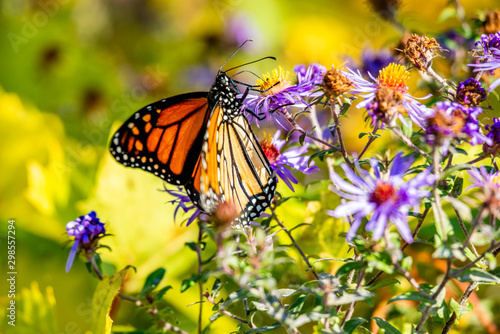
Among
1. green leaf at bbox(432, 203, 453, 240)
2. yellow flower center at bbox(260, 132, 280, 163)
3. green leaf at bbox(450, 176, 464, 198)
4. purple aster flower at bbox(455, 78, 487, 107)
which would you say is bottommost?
green leaf at bbox(432, 203, 453, 240)

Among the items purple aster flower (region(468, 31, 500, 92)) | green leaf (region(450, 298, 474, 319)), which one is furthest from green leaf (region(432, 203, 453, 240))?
purple aster flower (region(468, 31, 500, 92))

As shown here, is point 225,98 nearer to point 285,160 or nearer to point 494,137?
point 285,160

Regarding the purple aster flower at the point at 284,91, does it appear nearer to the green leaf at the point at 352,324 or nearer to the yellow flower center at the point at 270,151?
the yellow flower center at the point at 270,151

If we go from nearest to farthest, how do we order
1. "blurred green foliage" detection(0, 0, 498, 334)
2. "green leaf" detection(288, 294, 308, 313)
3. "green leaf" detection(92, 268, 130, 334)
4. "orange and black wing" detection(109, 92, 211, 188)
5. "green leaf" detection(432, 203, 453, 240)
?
"green leaf" detection(432, 203, 453, 240)
"green leaf" detection(288, 294, 308, 313)
"green leaf" detection(92, 268, 130, 334)
"orange and black wing" detection(109, 92, 211, 188)
"blurred green foliage" detection(0, 0, 498, 334)

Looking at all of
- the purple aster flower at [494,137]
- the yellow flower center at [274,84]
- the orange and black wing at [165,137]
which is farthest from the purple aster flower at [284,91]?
the purple aster flower at [494,137]

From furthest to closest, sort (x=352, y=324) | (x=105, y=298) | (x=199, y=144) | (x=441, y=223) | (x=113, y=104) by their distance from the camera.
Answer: (x=113, y=104) < (x=199, y=144) < (x=105, y=298) < (x=352, y=324) < (x=441, y=223)

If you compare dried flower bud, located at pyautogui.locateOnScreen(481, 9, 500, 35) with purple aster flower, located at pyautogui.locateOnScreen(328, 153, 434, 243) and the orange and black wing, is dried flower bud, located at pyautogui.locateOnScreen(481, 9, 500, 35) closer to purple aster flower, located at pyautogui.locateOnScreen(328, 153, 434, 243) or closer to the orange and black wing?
purple aster flower, located at pyautogui.locateOnScreen(328, 153, 434, 243)

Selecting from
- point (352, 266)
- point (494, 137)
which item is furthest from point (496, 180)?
point (352, 266)
